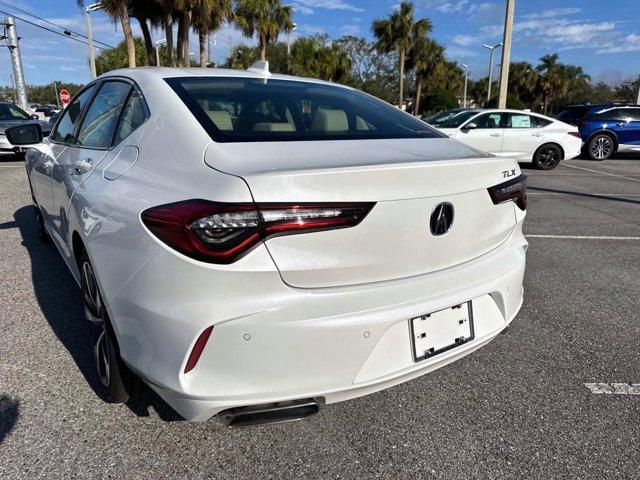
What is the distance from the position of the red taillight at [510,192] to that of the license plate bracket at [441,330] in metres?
0.48

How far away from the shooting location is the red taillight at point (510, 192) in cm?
208

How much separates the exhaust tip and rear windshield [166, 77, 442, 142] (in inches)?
38.0

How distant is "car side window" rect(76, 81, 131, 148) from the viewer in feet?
8.12

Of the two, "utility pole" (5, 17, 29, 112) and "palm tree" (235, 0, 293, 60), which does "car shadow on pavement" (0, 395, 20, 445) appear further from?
"palm tree" (235, 0, 293, 60)

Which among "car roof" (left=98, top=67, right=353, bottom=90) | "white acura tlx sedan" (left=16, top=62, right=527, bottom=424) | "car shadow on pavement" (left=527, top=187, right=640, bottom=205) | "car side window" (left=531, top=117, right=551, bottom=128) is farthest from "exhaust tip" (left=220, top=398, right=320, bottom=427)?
"car side window" (left=531, top=117, right=551, bottom=128)

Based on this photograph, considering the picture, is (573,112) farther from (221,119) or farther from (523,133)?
(221,119)

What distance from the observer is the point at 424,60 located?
145ft

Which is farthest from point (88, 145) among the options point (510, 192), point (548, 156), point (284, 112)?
point (548, 156)

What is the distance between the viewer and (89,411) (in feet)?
7.34

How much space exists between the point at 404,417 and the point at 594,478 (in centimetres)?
77

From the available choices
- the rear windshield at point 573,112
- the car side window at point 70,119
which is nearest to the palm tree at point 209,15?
the rear windshield at point 573,112

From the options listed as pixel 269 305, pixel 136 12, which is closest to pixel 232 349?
pixel 269 305

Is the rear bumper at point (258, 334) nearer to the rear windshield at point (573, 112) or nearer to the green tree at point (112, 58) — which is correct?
the rear windshield at point (573, 112)

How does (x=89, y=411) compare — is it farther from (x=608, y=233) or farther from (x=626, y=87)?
(x=626, y=87)
